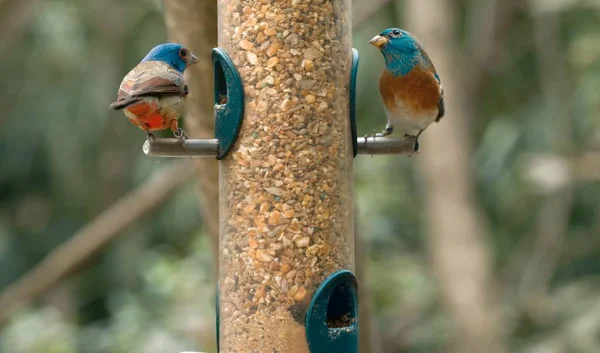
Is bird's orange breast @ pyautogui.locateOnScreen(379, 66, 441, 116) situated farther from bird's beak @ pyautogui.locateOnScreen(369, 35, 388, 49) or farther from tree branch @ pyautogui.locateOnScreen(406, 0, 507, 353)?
tree branch @ pyautogui.locateOnScreen(406, 0, 507, 353)

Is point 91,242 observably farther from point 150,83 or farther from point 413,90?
point 150,83

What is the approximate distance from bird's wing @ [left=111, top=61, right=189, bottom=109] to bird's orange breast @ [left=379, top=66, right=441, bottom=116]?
3.14ft

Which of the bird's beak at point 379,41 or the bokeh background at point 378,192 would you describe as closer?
the bird's beak at point 379,41

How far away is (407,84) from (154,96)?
117 cm

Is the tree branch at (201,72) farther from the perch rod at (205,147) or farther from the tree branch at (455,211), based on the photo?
the tree branch at (455,211)

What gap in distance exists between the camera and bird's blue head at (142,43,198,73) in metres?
3.76

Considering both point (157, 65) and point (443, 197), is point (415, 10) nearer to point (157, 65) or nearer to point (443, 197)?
point (443, 197)

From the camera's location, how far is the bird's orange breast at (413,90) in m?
4.18

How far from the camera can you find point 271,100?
11.7 feet

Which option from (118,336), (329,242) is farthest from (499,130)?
(329,242)

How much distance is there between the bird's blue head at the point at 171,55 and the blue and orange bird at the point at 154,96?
1 cm

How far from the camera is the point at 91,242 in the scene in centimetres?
672

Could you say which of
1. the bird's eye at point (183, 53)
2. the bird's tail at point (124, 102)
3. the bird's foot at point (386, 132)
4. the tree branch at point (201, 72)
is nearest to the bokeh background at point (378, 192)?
the tree branch at point (201, 72)

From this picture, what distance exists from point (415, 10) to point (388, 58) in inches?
142
